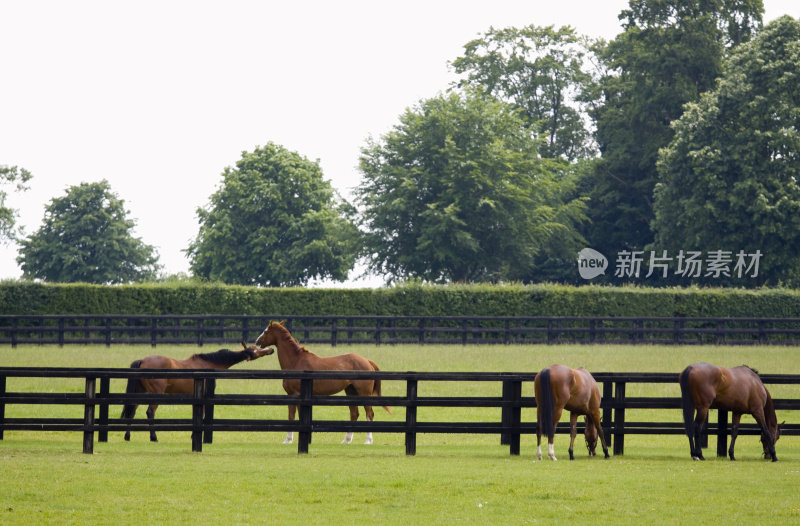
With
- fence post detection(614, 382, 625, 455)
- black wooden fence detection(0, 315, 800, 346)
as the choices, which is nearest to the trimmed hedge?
black wooden fence detection(0, 315, 800, 346)

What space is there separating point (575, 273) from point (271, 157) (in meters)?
23.4

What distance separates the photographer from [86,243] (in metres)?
81.5

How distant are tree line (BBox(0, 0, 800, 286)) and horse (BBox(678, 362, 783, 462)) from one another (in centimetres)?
3219

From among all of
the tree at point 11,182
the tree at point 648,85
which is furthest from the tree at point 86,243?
the tree at point 648,85

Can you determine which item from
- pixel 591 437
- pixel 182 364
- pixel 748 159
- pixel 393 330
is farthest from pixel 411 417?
pixel 748 159

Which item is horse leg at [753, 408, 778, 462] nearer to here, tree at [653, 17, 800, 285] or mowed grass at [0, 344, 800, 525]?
mowed grass at [0, 344, 800, 525]

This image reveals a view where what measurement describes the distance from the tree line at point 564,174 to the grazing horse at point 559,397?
3147 cm

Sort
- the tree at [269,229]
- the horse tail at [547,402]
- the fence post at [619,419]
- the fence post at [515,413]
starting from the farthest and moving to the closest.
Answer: the tree at [269,229] → the fence post at [619,419] → the fence post at [515,413] → the horse tail at [547,402]

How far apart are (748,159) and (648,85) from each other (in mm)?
9129

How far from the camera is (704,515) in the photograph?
31.3 ft

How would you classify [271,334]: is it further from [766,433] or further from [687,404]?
[766,433]

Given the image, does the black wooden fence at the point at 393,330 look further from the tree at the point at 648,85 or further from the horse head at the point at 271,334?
the tree at the point at 648,85

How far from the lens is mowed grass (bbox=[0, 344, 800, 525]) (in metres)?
9.45

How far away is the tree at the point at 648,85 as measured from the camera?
5378 cm
